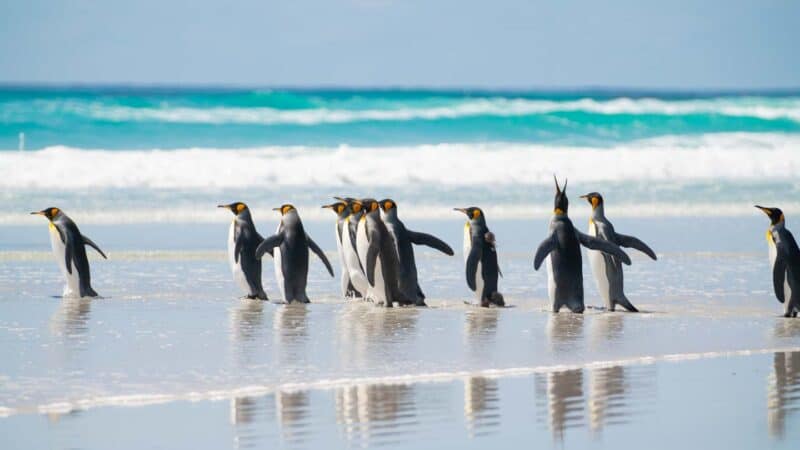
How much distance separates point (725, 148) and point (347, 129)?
9.57 meters

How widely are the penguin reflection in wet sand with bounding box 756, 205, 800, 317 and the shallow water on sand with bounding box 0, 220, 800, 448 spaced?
0.52 feet

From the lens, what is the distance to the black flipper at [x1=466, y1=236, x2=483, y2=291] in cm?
1009

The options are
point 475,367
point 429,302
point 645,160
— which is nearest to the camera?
point 475,367

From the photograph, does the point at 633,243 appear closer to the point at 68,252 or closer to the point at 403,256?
the point at 403,256

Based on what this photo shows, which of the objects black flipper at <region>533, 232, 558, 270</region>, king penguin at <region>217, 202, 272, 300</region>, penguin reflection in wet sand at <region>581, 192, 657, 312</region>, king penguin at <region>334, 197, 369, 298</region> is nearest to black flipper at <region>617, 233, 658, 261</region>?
penguin reflection in wet sand at <region>581, 192, 657, 312</region>

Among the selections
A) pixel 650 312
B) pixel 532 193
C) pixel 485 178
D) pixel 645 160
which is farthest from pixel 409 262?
pixel 645 160

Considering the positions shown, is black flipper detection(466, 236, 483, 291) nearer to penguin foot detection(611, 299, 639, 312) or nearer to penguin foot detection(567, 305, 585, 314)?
penguin foot detection(567, 305, 585, 314)

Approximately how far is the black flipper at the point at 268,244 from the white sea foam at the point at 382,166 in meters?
11.7

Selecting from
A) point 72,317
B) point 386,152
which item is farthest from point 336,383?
point 386,152

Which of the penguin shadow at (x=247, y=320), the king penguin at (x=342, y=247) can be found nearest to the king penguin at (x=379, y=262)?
the king penguin at (x=342, y=247)

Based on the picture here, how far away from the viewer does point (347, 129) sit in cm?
3588

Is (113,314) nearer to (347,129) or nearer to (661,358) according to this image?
(661,358)

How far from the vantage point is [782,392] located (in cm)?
644

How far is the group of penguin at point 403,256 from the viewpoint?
→ 383 inches
